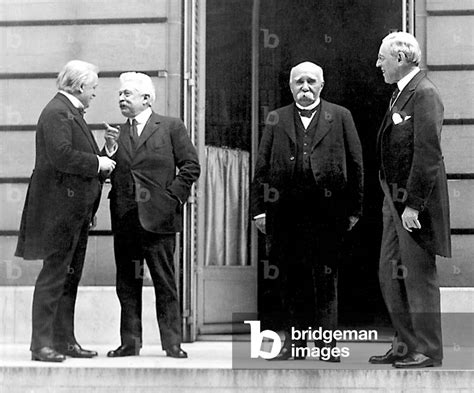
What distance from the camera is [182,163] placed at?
7957mm

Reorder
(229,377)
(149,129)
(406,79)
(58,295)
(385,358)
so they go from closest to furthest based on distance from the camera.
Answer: (229,377) → (385,358) → (406,79) → (58,295) → (149,129)

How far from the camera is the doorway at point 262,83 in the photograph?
8992 millimetres

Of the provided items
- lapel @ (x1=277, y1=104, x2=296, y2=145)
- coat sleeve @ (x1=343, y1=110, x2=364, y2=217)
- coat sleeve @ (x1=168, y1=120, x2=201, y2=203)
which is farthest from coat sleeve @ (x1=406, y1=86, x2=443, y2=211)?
coat sleeve @ (x1=168, y1=120, x2=201, y2=203)

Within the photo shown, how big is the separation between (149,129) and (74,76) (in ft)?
2.35

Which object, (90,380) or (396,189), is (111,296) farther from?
(396,189)

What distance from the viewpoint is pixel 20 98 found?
898 cm

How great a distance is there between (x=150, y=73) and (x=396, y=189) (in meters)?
2.51

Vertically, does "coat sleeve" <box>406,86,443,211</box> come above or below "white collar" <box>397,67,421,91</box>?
below

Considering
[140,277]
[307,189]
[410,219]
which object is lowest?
[140,277]

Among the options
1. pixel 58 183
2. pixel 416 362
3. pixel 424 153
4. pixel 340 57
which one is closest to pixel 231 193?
pixel 340 57

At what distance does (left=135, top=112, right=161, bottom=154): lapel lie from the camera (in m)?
7.96

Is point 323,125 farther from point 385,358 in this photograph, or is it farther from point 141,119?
point 385,358

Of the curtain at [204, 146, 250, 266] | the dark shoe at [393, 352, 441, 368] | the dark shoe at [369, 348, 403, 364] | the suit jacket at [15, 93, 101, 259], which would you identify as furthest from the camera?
the curtain at [204, 146, 250, 266]

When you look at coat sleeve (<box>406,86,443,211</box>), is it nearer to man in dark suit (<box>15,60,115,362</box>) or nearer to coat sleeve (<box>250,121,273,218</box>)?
coat sleeve (<box>250,121,273,218</box>)
